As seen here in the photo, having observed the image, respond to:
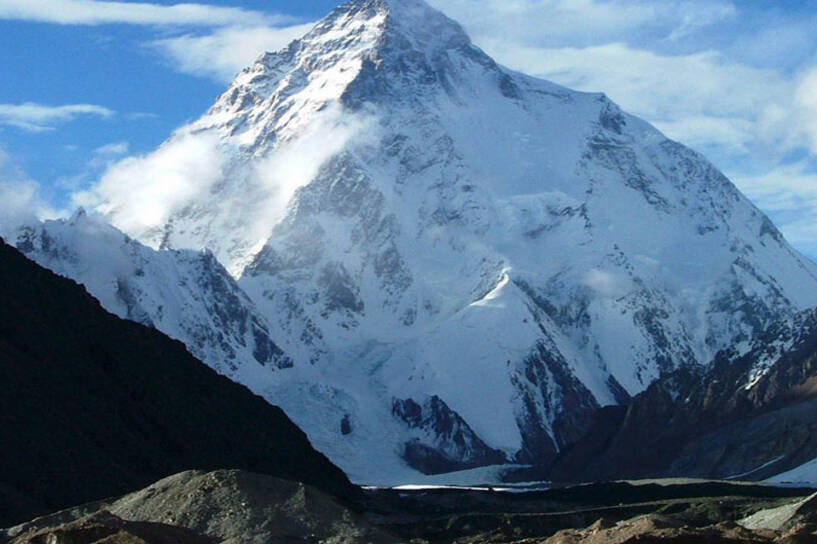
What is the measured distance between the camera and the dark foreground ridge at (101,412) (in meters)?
88.5

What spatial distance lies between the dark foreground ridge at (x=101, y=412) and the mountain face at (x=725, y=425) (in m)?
41.5

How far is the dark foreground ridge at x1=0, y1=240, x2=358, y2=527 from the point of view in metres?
88.5

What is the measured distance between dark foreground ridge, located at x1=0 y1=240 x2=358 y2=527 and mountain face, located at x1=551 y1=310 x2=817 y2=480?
41.5 meters

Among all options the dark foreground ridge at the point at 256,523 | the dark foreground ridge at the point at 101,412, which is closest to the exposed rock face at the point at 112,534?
the dark foreground ridge at the point at 256,523

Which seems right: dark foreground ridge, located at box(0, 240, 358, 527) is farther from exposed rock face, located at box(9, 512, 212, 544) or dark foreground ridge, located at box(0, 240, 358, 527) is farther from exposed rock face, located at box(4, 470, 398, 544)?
exposed rock face, located at box(9, 512, 212, 544)

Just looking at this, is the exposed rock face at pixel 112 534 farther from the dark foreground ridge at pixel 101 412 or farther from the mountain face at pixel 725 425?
the mountain face at pixel 725 425

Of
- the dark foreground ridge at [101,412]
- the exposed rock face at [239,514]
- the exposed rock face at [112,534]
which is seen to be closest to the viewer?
the exposed rock face at [112,534]

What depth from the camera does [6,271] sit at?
115m

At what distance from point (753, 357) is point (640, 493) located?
217 feet

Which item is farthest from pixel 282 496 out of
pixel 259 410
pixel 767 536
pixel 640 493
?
pixel 640 493

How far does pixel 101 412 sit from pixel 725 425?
80202 millimetres

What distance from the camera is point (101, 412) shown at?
10400 centimetres

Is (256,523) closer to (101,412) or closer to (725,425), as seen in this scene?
(101,412)

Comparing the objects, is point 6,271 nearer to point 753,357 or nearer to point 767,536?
point 767,536
